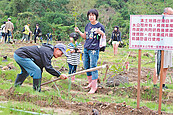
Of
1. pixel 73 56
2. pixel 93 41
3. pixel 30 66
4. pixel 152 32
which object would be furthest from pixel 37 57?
pixel 152 32

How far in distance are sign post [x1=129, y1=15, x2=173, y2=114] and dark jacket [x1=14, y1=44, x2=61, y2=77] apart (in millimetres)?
1797

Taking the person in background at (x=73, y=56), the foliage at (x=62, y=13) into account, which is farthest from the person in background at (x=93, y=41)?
the foliage at (x=62, y=13)

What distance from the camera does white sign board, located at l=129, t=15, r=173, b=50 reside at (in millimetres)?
4191

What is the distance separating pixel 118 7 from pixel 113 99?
1380 inches

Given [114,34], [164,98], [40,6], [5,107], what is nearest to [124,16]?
[40,6]

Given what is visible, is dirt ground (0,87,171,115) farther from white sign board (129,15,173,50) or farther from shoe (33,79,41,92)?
white sign board (129,15,173,50)

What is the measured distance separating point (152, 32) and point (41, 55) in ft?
7.71

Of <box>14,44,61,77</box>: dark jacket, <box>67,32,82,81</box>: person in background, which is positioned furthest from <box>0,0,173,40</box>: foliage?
<box>14,44,61,77</box>: dark jacket

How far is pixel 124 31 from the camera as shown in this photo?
90.7 ft

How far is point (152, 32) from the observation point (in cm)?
423

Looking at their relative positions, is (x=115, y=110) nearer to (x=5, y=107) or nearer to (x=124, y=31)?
(x=5, y=107)

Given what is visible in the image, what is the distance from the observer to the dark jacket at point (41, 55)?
16.4 ft

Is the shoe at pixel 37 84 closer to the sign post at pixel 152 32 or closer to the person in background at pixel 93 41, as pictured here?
the person in background at pixel 93 41

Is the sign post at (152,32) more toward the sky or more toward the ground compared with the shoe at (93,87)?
more toward the sky
